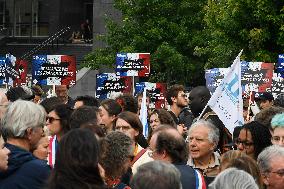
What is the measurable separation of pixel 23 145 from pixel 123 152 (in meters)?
0.79

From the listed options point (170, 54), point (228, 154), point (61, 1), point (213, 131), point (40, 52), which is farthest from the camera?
point (61, 1)

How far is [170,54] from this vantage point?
34125mm

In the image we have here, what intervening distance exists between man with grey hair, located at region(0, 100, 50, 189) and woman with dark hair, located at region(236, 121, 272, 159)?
2.50 meters

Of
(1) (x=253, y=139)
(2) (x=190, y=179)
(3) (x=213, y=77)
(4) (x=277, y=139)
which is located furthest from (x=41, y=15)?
(2) (x=190, y=179)

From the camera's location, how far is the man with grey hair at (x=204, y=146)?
8.97 metres

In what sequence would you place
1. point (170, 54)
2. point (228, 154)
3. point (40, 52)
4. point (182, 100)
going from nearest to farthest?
point (228, 154) → point (182, 100) → point (170, 54) → point (40, 52)

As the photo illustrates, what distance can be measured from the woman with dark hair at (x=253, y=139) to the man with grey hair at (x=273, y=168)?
153 cm

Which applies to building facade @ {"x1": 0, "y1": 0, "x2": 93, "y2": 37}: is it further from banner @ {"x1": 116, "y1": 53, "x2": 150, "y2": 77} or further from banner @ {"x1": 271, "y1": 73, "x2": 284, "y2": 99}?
banner @ {"x1": 271, "y1": 73, "x2": 284, "y2": 99}

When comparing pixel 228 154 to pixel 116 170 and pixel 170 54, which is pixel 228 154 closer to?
pixel 116 170

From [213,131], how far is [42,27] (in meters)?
45.4

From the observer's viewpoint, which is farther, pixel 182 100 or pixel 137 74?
pixel 137 74

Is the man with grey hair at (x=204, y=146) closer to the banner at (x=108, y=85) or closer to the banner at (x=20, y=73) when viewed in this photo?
the banner at (x=108, y=85)

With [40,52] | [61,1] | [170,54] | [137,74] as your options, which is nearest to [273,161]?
[137,74]

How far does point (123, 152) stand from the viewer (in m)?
7.52
